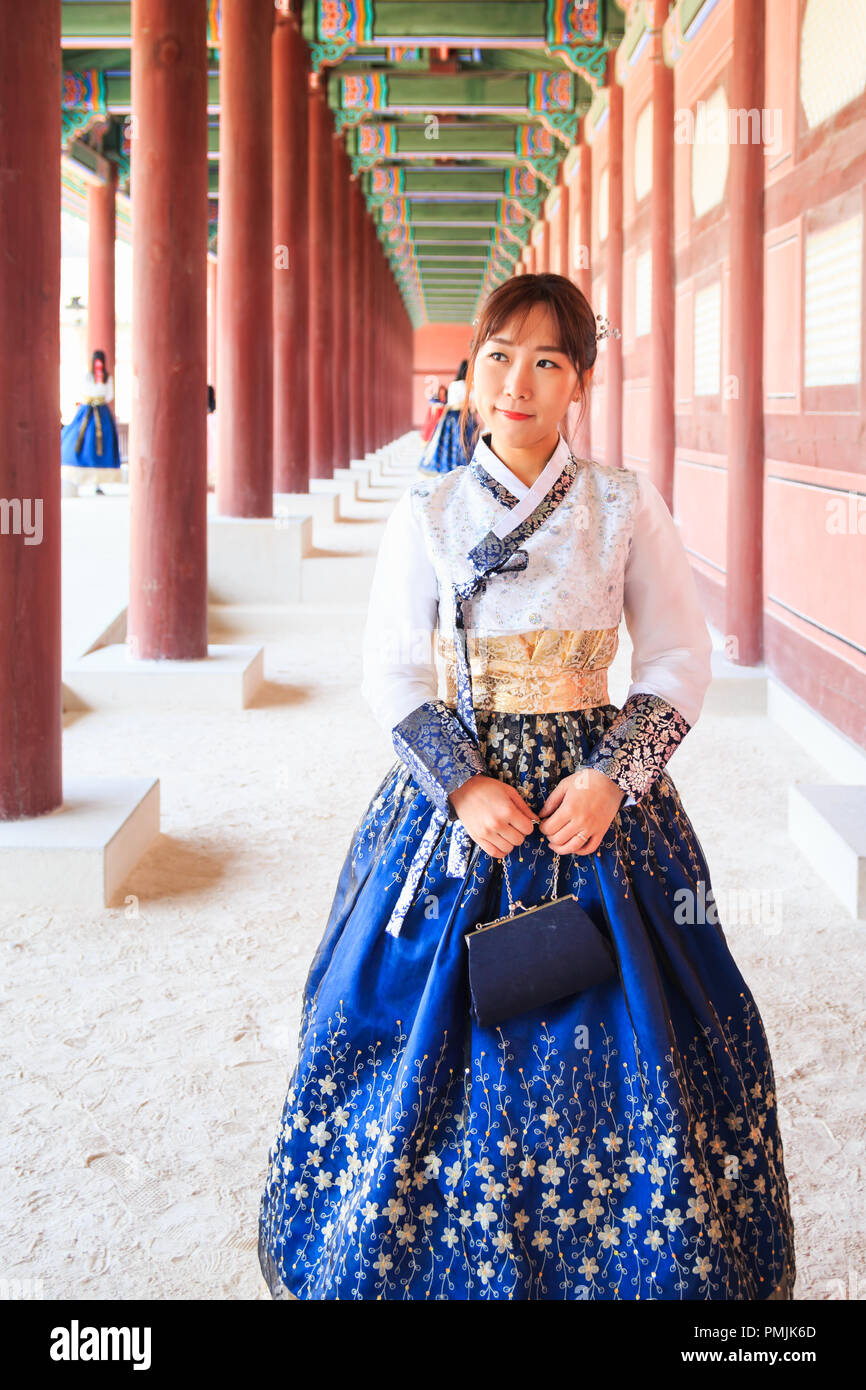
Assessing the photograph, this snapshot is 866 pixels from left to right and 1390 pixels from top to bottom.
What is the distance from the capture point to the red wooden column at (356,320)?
62.9 ft

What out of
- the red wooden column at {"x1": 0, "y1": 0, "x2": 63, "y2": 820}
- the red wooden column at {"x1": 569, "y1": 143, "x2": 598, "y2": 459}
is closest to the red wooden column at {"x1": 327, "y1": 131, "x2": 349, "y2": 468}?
the red wooden column at {"x1": 569, "y1": 143, "x2": 598, "y2": 459}

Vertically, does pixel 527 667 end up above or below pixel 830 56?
below

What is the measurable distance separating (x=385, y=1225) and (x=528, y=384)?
42.5 inches

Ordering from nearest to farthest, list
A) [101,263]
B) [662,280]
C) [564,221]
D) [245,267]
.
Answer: [245,267], [662,280], [564,221], [101,263]

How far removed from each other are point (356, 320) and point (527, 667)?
779 inches

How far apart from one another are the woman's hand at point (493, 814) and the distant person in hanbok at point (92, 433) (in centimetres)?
1241

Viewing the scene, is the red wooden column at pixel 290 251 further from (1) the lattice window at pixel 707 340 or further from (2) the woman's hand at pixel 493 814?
(2) the woman's hand at pixel 493 814

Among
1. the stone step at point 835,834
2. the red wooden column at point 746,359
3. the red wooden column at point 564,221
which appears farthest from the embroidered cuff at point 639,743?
the red wooden column at point 564,221

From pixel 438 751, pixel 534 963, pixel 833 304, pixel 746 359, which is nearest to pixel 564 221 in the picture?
pixel 746 359

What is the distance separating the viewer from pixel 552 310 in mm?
1882

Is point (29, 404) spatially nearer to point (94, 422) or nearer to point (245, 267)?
point (245, 267)

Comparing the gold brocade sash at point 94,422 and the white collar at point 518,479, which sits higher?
the gold brocade sash at point 94,422

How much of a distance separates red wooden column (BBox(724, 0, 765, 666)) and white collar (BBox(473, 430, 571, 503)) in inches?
200

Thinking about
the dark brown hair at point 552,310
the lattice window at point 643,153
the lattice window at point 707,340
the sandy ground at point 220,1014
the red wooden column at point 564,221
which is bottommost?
the sandy ground at point 220,1014
